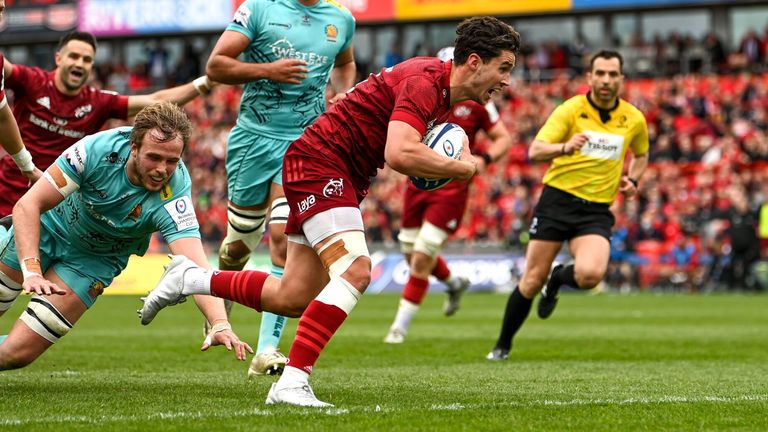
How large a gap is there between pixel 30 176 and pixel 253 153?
160 cm

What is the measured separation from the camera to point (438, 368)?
8914 millimetres

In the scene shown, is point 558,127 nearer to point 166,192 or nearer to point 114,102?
point 114,102

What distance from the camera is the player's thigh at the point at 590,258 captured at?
980cm

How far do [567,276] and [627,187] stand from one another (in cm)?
91

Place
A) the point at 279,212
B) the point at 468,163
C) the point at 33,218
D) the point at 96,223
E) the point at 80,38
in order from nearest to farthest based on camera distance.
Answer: the point at 468,163, the point at 33,218, the point at 96,223, the point at 279,212, the point at 80,38

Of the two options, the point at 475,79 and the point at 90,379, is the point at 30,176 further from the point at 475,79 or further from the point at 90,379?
the point at 475,79

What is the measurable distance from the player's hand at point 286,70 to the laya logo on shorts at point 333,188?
201cm

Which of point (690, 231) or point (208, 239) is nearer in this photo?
point (690, 231)

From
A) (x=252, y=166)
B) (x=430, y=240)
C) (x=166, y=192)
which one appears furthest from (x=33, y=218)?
(x=430, y=240)

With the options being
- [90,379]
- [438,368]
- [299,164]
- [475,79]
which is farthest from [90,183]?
[438,368]

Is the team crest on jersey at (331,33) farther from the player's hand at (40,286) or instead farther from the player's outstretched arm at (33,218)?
the player's hand at (40,286)

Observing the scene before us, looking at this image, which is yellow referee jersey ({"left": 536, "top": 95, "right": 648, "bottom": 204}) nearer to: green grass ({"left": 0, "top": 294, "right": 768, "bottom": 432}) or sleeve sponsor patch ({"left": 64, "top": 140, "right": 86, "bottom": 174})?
green grass ({"left": 0, "top": 294, "right": 768, "bottom": 432})

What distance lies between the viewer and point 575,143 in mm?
9469

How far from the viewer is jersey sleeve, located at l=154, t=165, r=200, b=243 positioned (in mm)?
6579
